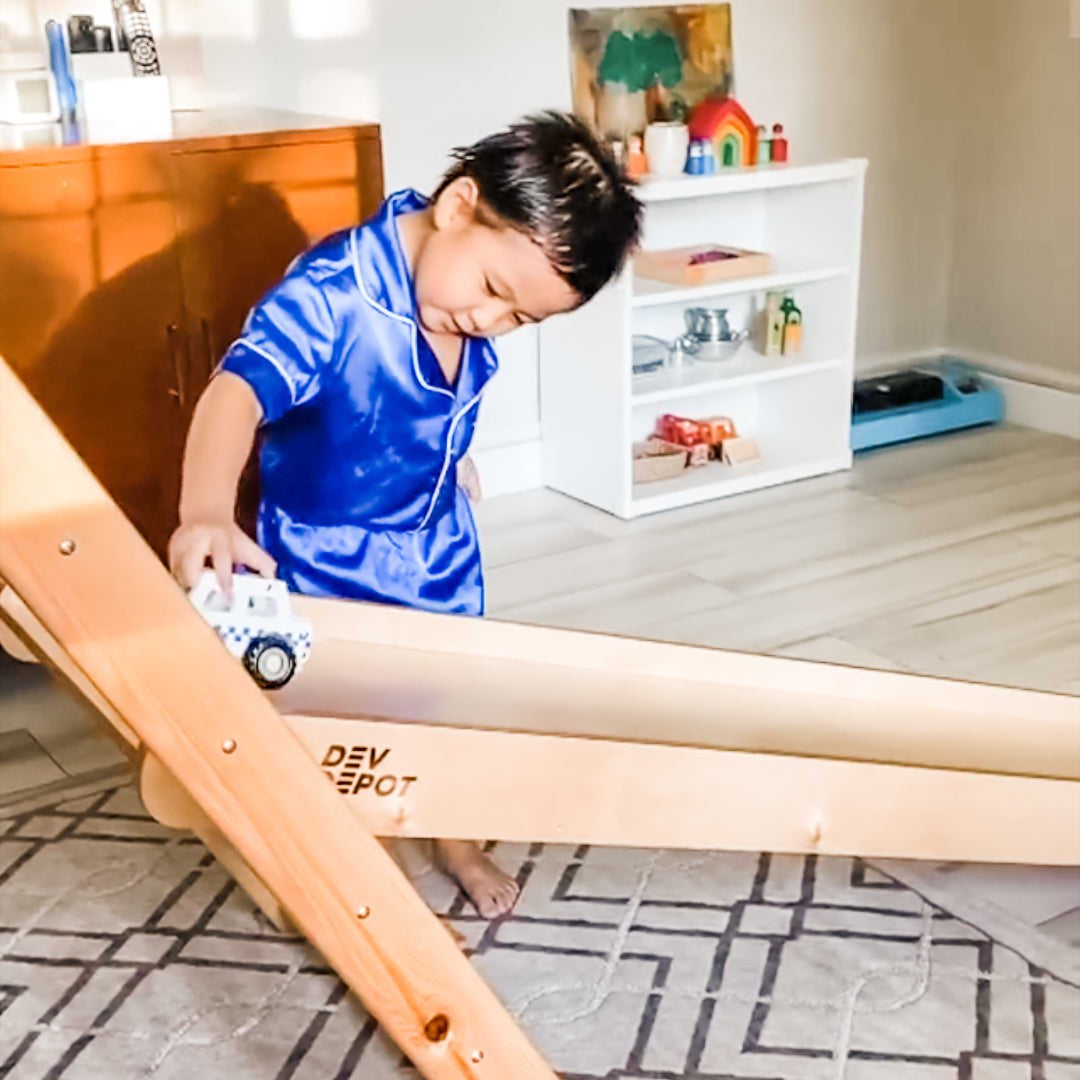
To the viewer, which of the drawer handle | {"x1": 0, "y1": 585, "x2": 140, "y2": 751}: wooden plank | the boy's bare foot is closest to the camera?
{"x1": 0, "y1": 585, "x2": 140, "y2": 751}: wooden plank

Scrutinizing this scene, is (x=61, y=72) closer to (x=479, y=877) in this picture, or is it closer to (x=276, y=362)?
(x=276, y=362)

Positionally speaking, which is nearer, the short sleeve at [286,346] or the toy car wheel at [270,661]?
the toy car wheel at [270,661]

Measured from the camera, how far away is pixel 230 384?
1114 millimetres

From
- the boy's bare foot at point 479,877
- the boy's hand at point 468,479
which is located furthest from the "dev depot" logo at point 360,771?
the boy's hand at point 468,479

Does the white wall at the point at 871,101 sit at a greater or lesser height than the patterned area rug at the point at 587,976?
greater

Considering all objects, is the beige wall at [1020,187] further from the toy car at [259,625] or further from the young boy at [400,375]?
the toy car at [259,625]

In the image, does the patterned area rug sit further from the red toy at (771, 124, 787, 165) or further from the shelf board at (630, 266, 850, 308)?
the red toy at (771, 124, 787, 165)

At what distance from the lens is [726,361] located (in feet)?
8.56

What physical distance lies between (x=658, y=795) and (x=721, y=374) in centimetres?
163

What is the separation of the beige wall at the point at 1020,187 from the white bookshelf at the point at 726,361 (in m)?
0.50

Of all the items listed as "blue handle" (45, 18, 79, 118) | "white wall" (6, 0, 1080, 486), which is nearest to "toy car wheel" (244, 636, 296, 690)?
"blue handle" (45, 18, 79, 118)

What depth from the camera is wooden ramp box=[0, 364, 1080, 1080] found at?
0.68m

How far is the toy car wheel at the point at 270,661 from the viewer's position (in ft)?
3.05

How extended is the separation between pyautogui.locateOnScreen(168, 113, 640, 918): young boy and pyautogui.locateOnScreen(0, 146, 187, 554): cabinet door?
416 mm
